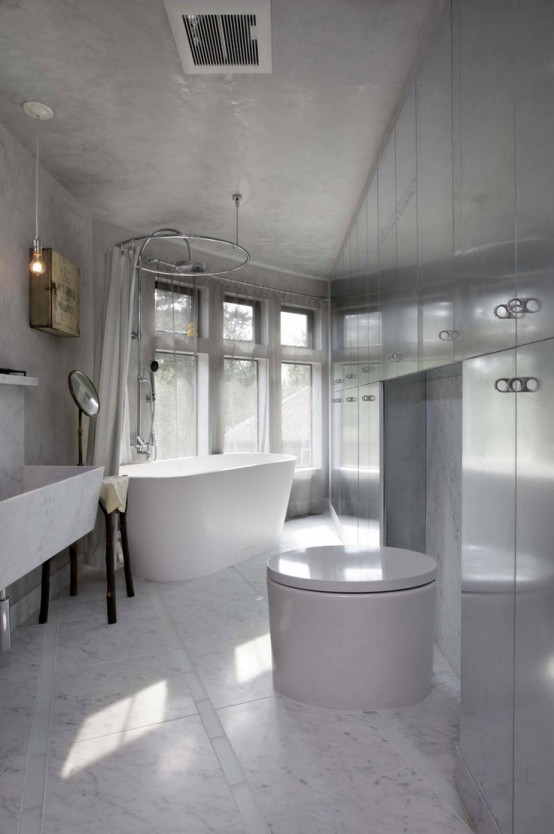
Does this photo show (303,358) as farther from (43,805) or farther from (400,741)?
(43,805)

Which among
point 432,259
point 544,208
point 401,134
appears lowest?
point 544,208

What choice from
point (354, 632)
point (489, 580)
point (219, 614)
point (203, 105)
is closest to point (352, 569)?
point (354, 632)

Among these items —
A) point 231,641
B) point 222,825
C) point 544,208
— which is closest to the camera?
point 544,208

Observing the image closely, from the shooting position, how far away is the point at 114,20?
6.89ft

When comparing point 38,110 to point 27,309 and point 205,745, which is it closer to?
point 27,309

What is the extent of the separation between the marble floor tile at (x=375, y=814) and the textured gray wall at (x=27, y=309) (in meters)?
1.97

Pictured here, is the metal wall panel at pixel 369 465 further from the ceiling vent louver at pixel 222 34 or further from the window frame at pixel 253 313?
the window frame at pixel 253 313

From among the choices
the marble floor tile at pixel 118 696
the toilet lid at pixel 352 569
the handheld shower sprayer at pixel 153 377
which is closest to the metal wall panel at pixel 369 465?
the toilet lid at pixel 352 569

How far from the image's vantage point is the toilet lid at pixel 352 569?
195cm

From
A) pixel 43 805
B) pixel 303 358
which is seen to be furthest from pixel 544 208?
pixel 303 358

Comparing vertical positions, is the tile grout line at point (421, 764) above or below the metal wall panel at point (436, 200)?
below

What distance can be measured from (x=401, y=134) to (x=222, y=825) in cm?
267

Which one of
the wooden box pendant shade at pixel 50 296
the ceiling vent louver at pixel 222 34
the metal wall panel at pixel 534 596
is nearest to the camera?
the metal wall panel at pixel 534 596

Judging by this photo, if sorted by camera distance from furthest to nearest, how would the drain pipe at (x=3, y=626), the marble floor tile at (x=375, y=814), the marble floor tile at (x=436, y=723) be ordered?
1. the drain pipe at (x=3, y=626)
2. the marble floor tile at (x=436, y=723)
3. the marble floor tile at (x=375, y=814)
